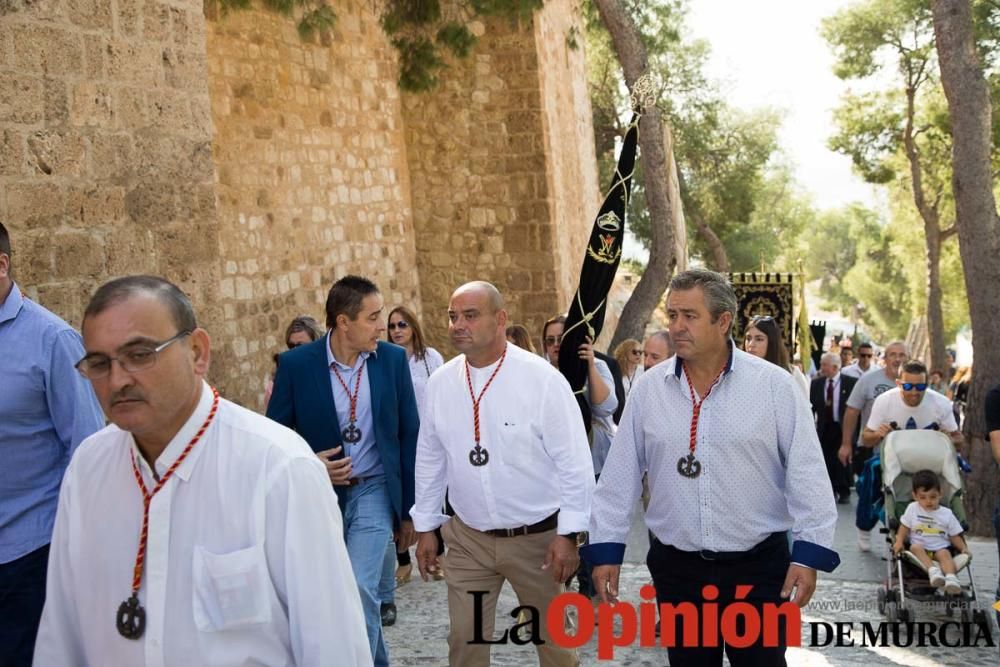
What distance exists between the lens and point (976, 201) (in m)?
10.9

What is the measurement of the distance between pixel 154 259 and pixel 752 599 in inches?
134

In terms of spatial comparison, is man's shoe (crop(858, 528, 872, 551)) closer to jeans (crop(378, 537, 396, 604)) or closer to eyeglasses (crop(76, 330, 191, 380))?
jeans (crop(378, 537, 396, 604))

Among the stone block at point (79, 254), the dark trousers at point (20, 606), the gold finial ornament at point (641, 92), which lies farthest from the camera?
the gold finial ornament at point (641, 92)

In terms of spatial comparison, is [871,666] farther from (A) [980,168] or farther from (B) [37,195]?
(A) [980,168]

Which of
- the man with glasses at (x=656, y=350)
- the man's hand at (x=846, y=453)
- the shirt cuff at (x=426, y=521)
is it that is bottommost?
the man's hand at (x=846, y=453)

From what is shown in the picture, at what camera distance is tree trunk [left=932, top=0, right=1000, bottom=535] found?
35.5 ft

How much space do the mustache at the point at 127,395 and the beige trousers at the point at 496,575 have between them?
2663 millimetres

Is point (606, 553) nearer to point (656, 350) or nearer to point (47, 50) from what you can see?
point (47, 50)

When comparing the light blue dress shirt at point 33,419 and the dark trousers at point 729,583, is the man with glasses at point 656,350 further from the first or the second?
the light blue dress shirt at point 33,419

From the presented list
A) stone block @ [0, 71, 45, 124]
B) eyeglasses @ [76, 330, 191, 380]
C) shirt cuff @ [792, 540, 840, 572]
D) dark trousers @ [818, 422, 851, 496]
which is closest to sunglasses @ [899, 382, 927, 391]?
dark trousers @ [818, 422, 851, 496]

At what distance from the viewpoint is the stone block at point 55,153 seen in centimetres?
535

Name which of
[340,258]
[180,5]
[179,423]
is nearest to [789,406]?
[179,423]

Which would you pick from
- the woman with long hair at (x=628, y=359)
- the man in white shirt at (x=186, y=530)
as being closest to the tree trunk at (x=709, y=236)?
the woman with long hair at (x=628, y=359)

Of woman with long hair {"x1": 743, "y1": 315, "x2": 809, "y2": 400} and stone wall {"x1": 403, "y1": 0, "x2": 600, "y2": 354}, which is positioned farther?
stone wall {"x1": 403, "y1": 0, "x2": 600, "y2": 354}
